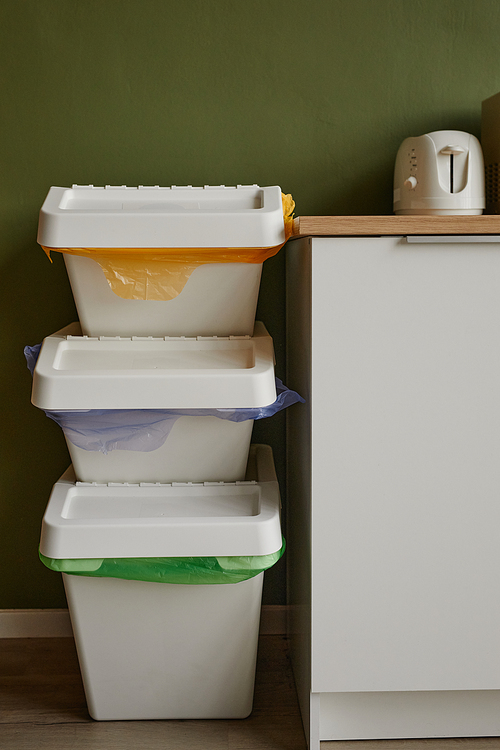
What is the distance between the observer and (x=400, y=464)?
101 cm

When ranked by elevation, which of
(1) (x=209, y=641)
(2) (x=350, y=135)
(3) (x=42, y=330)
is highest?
(2) (x=350, y=135)

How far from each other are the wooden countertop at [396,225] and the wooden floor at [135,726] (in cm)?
93

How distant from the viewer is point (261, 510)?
106 centimetres

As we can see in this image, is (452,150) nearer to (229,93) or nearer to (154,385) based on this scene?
(229,93)

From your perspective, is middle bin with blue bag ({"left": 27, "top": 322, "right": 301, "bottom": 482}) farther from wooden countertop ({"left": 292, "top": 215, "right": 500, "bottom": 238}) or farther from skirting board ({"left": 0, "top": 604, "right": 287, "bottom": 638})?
skirting board ({"left": 0, "top": 604, "right": 287, "bottom": 638})

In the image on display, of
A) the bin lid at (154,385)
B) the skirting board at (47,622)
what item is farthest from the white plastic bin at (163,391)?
the skirting board at (47,622)

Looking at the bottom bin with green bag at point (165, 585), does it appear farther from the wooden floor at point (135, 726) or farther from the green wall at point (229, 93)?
the green wall at point (229, 93)

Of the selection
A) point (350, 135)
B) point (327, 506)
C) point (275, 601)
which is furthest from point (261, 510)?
point (350, 135)

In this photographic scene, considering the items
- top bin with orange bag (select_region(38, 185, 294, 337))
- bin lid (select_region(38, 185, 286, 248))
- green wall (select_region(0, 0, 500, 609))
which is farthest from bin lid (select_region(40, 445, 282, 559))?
green wall (select_region(0, 0, 500, 609))

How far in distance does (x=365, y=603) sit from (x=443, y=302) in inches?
20.4

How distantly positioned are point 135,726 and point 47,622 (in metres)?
0.42

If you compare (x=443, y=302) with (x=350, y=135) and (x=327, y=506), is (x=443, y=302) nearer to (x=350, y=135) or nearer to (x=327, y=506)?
(x=327, y=506)

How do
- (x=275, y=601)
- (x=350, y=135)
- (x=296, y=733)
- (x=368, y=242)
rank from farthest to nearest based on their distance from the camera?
1. (x=275, y=601)
2. (x=350, y=135)
3. (x=296, y=733)
4. (x=368, y=242)

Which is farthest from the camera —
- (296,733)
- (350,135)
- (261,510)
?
(350,135)
